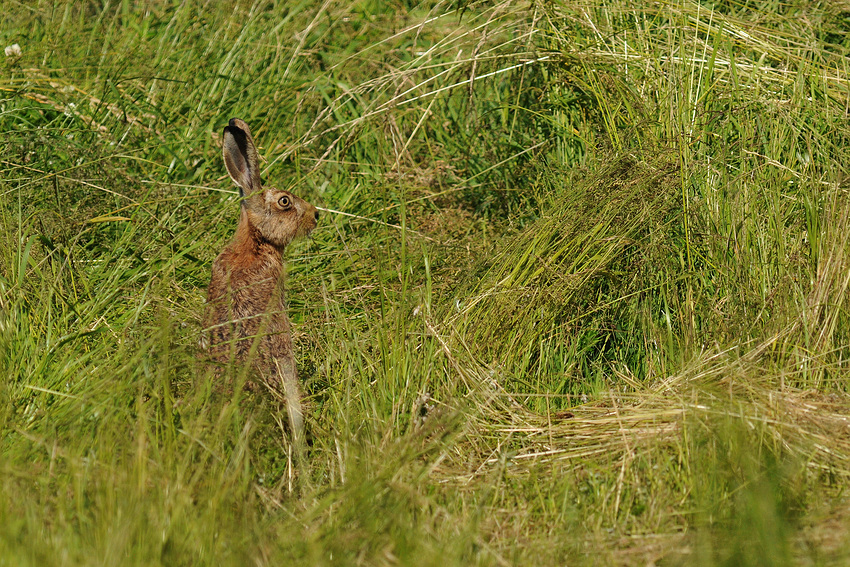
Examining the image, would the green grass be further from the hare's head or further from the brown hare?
the hare's head

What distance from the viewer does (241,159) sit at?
4.77 metres

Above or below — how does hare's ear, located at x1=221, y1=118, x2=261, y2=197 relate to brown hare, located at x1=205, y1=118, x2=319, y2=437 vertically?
above

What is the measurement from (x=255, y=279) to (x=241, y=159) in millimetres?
761

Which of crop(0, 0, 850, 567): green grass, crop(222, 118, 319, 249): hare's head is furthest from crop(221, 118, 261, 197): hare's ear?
crop(0, 0, 850, 567): green grass

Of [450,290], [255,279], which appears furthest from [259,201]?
[450,290]

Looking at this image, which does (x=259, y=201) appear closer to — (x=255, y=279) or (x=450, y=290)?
(x=255, y=279)

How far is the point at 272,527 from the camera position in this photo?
2926mm

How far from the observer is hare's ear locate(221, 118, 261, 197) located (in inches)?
182

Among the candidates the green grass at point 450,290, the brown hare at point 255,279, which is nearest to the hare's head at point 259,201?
the brown hare at point 255,279

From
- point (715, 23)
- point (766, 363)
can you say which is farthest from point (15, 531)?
point (715, 23)

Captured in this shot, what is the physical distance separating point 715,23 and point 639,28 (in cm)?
48

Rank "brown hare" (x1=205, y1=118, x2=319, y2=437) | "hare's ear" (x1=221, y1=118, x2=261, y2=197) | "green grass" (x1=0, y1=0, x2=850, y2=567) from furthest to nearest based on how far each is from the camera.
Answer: "hare's ear" (x1=221, y1=118, x2=261, y2=197) < "brown hare" (x1=205, y1=118, x2=319, y2=437) < "green grass" (x1=0, y1=0, x2=850, y2=567)

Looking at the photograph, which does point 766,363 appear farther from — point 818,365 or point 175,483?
point 175,483

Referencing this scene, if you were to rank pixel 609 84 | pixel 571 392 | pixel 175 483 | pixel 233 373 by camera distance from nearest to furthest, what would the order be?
pixel 175 483
pixel 233 373
pixel 571 392
pixel 609 84
